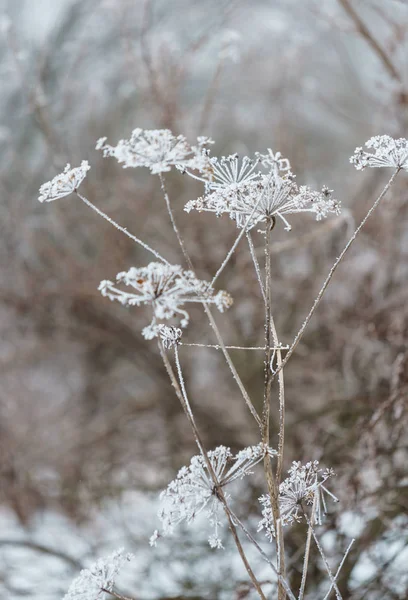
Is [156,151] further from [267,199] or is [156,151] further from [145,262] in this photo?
[145,262]

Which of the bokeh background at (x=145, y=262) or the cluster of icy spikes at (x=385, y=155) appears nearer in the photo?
the cluster of icy spikes at (x=385, y=155)

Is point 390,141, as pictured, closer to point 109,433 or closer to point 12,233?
point 109,433

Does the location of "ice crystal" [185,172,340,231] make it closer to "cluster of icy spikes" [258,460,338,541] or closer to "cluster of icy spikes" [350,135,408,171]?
"cluster of icy spikes" [350,135,408,171]

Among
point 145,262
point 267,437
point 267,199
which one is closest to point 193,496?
point 267,437

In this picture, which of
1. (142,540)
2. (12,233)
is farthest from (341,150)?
(142,540)

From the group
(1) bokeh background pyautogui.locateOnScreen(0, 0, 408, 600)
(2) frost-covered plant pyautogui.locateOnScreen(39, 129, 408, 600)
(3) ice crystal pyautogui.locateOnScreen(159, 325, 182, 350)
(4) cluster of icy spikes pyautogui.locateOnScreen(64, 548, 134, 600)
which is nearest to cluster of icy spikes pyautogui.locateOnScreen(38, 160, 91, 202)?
(2) frost-covered plant pyautogui.locateOnScreen(39, 129, 408, 600)

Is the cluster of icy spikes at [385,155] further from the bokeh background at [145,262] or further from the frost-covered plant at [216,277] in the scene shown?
the bokeh background at [145,262]

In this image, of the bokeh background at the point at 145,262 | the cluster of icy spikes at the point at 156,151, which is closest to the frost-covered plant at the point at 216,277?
the cluster of icy spikes at the point at 156,151

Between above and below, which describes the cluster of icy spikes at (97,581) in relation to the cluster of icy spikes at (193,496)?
below
